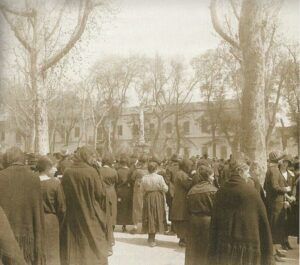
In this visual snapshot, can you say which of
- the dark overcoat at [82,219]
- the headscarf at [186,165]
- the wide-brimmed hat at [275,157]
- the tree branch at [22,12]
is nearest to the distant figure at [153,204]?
the headscarf at [186,165]

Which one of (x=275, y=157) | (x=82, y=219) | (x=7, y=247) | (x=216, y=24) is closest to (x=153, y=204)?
(x=275, y=157)

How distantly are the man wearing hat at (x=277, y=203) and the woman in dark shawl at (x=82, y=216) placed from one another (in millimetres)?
3162

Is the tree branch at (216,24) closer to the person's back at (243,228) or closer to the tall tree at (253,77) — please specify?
the tall tree at (253,77)

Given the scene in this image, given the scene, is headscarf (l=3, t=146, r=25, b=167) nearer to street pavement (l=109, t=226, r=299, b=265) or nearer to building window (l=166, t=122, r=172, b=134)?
street pavement (l=109, t=226, r=299, b=265)

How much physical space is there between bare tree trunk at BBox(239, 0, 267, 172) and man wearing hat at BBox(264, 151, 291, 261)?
363 centimetres

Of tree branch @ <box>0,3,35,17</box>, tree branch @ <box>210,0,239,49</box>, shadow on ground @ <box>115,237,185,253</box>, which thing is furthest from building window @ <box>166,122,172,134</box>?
shadow on ground @ <box>115,237,185,253</box>

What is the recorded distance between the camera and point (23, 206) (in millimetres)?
5621

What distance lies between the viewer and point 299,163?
9.16m

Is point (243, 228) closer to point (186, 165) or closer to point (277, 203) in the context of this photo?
point (277, 203)

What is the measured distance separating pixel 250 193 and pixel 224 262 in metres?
0.88

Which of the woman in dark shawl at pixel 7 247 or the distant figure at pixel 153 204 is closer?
the woman in dark shawl at pixel 7 247

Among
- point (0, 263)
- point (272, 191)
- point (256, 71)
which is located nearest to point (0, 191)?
point (0, 263)

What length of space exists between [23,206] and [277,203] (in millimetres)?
4764

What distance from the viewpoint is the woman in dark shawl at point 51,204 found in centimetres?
630
